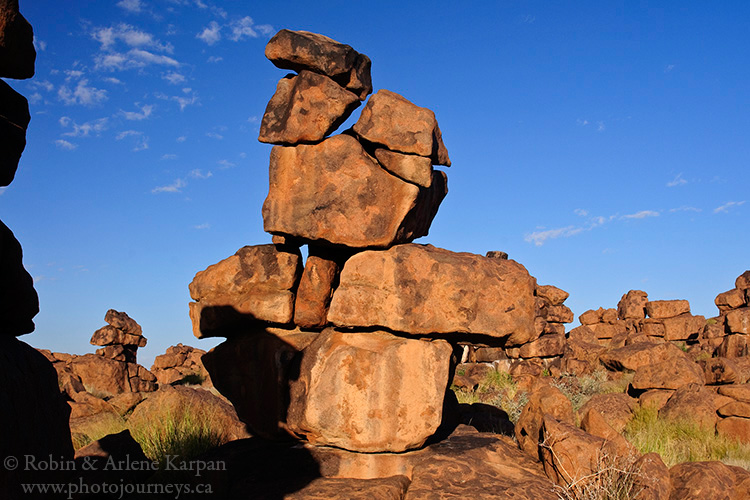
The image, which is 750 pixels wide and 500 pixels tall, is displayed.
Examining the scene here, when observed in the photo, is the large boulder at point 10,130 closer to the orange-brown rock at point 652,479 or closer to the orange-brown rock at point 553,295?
the orange-brown rock at point 652,479

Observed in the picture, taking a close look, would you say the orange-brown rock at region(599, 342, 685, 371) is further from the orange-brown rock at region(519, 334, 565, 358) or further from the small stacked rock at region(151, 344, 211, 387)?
the small stacked rock at region(151, 344, 211, 387)

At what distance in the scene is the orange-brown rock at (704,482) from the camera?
19.1 ft

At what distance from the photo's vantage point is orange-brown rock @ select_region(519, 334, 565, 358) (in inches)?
743

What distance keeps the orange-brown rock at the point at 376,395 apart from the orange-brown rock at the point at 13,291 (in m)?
2.80

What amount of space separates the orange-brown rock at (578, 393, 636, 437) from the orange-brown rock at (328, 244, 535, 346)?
5.81 meters

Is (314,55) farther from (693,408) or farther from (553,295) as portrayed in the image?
(553,295)

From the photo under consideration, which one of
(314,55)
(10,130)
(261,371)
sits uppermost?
(314,55)

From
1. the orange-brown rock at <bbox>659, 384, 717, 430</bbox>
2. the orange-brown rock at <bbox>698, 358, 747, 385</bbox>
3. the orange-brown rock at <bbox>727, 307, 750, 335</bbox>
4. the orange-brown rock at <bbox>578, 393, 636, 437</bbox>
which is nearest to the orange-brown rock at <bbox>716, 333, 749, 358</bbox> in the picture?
the orange-brown rock at <bbox>727, 307, 750, 335</bbox>

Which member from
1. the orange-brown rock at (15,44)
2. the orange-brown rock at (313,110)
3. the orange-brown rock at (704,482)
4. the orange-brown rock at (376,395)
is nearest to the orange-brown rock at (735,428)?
the orange-brown rock at (704,482)

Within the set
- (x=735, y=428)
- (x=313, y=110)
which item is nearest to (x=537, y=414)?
(x=313, y=110)

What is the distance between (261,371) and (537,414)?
10.1 ft

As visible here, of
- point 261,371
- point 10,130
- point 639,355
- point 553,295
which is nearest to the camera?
point 10,130

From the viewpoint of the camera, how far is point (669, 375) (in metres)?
12.3

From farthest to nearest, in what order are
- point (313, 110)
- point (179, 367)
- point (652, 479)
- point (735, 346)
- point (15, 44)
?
point (179, 367), point (735, 346), point (313, 110), point (652, 479), point (15, 44)
